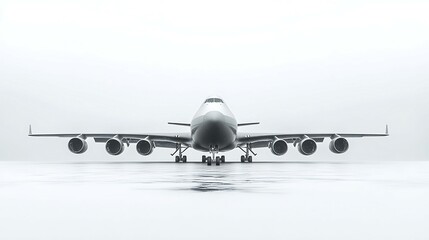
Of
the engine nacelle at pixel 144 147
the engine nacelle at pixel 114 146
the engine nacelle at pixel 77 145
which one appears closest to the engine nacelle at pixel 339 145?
the engine nacelle at pixel 144 147

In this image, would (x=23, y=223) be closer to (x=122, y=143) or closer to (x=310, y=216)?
(x=310, y=216)

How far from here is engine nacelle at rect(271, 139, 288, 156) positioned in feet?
98.8

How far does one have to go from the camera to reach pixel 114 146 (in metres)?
29.2

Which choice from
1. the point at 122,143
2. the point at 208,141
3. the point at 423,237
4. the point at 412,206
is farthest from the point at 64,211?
the point at 122,143

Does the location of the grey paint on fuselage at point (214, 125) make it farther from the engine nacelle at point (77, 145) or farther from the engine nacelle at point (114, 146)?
the engine nacelle at point (77, 145)

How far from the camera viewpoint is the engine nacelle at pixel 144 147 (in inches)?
1161

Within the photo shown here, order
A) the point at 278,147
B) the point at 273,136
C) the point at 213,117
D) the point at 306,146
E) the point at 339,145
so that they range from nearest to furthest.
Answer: the point at 213,117, the point at 306,146, the point at 339,145, the point at 278,147, the point at 273,136

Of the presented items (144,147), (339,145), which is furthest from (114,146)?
(339,145)

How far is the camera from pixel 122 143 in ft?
96.4

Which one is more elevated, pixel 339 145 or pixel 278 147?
pixel 339 145

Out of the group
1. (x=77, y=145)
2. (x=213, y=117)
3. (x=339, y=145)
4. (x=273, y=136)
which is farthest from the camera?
(x=273, y=136)

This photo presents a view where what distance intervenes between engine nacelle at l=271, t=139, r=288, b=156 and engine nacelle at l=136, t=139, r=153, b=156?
287 inches

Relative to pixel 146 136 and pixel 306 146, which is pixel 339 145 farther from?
pixel 146 136

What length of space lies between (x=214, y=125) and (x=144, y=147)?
7.01 metres
